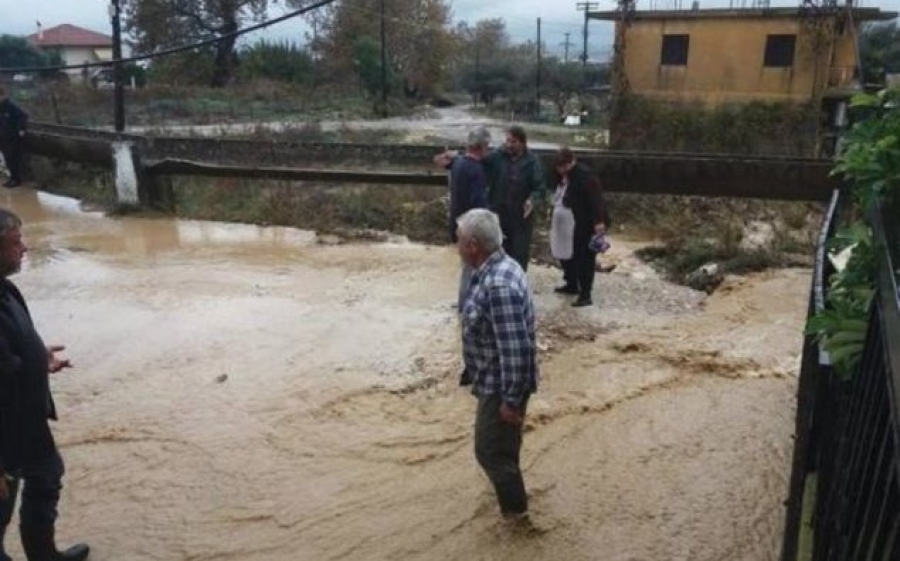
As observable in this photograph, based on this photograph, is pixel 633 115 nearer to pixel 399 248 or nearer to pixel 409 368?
pixel 399 248

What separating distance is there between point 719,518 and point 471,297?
1.70 metres

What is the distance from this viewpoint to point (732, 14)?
25.6 m

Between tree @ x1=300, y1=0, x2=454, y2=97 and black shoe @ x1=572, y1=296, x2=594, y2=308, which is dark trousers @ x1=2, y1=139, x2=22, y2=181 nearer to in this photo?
black shoe @ x1=572, y1=296, x2=594, y2=308

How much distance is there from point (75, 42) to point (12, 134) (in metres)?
72.4

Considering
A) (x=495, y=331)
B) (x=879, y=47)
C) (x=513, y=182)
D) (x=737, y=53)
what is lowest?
(x=495, y=331)

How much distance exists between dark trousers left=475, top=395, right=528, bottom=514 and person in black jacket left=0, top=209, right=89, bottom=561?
1779mm

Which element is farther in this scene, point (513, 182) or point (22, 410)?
point (513, 182)

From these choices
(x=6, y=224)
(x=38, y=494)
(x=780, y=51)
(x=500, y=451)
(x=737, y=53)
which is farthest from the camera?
(x=737, y=53)

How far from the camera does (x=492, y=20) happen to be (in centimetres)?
7250

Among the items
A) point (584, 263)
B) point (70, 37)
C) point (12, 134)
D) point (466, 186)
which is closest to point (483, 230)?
point (466, 186)

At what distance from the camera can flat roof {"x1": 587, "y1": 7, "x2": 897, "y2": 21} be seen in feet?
81.9

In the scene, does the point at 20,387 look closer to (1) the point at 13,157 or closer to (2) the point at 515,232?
(2) the point at 515,232

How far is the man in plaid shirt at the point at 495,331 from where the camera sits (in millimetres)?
3271

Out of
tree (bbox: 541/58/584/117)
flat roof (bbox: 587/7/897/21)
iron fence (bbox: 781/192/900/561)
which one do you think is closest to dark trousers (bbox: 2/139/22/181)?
iron fence (bbox: 781/192/900/561)
